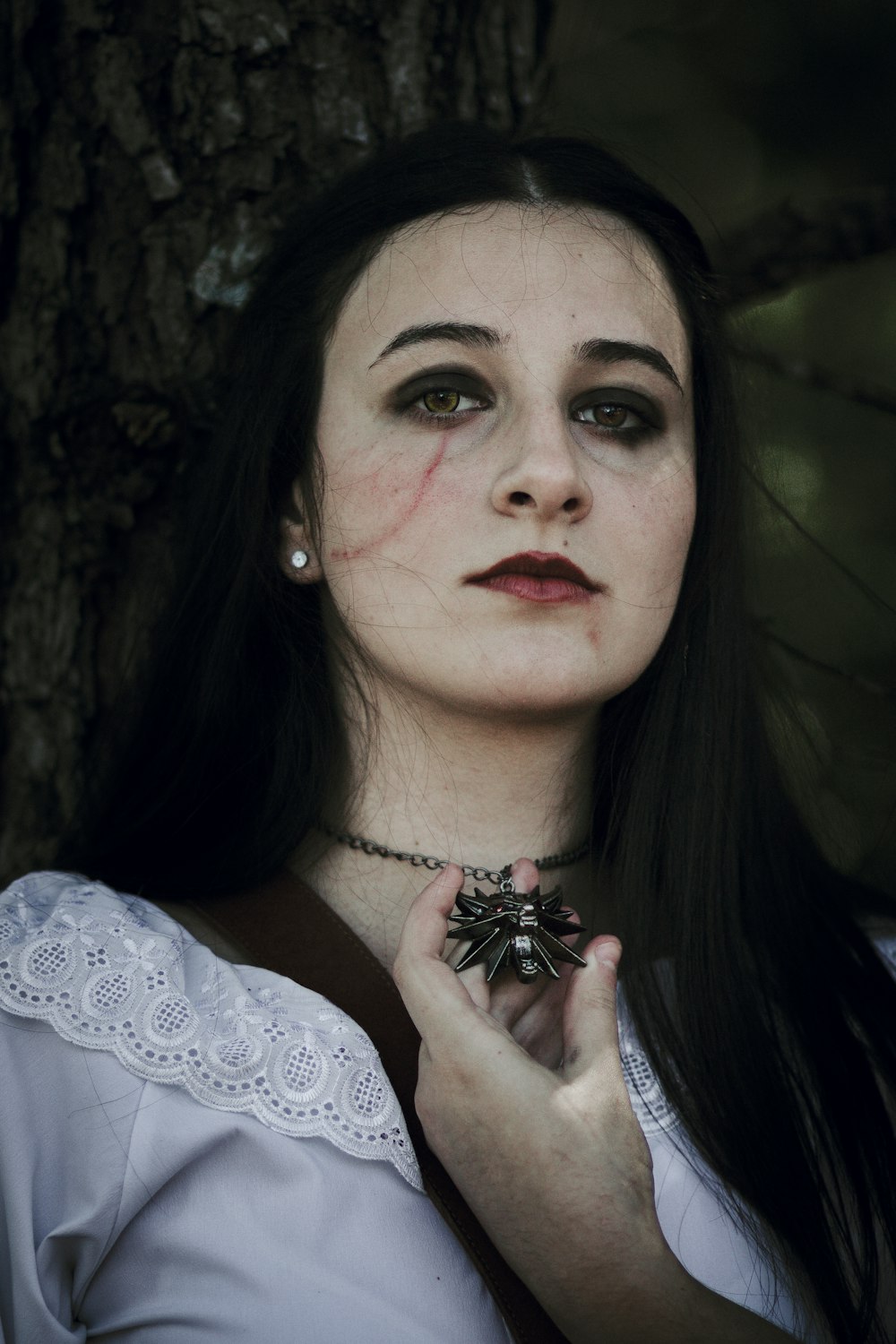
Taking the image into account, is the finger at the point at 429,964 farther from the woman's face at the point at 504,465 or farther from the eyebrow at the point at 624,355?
the eyebrow at the point at 624,355

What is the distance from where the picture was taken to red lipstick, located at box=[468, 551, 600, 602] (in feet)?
5.95

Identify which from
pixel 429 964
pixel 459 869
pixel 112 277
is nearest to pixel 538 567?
pixel 459 869

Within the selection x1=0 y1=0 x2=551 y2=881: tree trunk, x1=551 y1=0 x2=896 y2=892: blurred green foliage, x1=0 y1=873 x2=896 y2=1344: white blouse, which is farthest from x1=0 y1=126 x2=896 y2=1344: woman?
x1=551 y1=0 x2=896 y2=892: blurred green foliage

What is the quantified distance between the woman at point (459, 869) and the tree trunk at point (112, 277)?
271mm

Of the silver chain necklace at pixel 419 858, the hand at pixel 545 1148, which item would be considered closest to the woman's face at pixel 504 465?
the silver chain necklace at pixel 419 858

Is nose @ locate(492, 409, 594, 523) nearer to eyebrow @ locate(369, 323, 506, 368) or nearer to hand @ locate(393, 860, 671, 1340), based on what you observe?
eyebrow @ locate(369, 323, 506, 368)

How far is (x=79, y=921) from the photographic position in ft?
5.57

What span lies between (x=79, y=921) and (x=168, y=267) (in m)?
1.38

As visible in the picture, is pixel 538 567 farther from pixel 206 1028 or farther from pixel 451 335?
pixel 206 1028

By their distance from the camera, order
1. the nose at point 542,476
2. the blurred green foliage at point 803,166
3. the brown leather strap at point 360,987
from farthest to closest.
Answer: the blurred green foliage at point 803,166
the nose at point 542,476
the brown leather strap at point 360,987

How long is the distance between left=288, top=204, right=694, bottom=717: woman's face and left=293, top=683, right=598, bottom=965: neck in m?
0.07

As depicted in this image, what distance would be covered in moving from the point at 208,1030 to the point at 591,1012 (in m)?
0.50

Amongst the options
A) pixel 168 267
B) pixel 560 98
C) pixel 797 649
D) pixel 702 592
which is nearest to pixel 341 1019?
pixel 702 592

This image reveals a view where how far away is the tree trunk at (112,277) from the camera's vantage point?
241 centimetres
